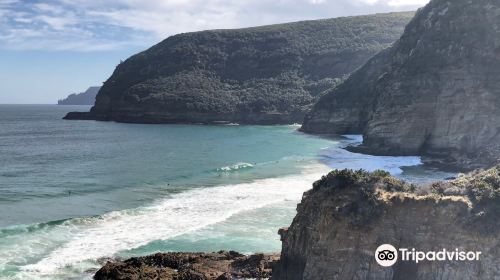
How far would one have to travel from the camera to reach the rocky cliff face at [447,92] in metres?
44.8

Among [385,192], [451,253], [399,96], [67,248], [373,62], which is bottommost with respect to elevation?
Answer: [67,248]

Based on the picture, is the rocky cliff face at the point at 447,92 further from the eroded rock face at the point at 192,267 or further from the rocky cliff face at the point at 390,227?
the rocky cliff face at the point at 390,227

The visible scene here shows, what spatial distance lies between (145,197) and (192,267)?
1477 cm

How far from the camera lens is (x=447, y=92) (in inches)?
1871

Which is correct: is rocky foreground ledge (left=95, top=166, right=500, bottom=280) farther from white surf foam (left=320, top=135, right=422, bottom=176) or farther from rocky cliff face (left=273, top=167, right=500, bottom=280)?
white surf foam (left=320, top=135, right=422, bottom=176)

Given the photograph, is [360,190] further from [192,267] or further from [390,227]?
[192,267]

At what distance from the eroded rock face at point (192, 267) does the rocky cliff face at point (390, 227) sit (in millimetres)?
3567

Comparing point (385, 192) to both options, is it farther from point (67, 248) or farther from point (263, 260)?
point (67, 248)

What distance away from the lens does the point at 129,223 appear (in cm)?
2617

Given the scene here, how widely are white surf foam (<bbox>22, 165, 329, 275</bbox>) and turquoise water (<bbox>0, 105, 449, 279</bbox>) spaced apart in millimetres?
49

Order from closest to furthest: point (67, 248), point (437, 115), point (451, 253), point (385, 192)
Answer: point (451, 253) < point (385, 192) < point (67, 248) < point (437, 115)

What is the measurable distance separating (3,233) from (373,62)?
65744 millimetres

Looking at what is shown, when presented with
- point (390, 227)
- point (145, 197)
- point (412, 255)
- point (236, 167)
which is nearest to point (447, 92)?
point (236, 167)

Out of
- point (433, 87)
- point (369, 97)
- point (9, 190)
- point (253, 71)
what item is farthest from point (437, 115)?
point (253, 71)
